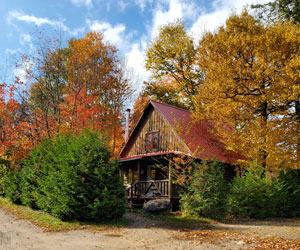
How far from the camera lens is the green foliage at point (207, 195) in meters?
13.4

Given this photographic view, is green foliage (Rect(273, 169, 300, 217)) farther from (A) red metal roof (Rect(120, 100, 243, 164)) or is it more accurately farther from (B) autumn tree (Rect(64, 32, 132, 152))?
(B) autumn tree (Rect(64, 32, 132, 152))

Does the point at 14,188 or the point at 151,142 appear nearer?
the point at 14,188

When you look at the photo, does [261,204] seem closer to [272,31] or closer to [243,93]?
[243,93]

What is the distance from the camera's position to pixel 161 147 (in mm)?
20438

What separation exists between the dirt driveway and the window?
958 cm

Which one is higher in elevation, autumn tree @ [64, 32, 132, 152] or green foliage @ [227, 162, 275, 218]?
autumn tree @ [64, 32, 132, 152]

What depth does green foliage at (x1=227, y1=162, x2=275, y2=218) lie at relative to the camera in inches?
562

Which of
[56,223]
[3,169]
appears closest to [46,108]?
[3,169]

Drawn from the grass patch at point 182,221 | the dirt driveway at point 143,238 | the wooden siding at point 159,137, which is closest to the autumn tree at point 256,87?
the wooden siding at point 159,137

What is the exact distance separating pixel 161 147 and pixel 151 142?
4.03ft

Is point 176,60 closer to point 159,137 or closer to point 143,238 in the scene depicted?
point 159,137

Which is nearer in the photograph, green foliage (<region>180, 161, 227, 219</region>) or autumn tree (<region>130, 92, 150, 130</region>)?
green foliage (<region>180, 161, 227, 219</region>)

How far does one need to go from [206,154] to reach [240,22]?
28.0ft

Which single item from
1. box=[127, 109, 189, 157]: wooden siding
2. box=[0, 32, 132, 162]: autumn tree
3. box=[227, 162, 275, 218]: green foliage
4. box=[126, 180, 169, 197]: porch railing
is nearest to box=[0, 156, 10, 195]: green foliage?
box=[0, 32, 132, 162]: autumn tree
